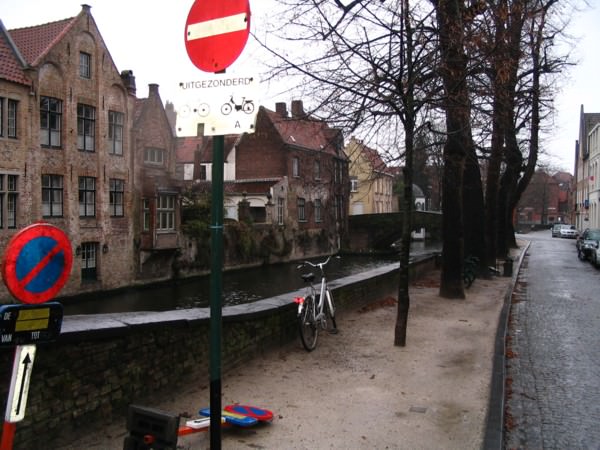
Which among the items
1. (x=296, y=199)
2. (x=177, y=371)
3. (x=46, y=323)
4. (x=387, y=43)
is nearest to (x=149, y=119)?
(x=296, y=199)

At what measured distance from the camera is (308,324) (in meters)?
7.49

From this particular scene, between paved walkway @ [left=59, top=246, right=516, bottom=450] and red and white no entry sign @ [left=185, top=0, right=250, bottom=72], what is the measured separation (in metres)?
2.79

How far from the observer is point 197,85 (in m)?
3.16

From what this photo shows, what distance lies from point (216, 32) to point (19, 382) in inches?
83.0

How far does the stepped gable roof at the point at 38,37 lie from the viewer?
24297 mm

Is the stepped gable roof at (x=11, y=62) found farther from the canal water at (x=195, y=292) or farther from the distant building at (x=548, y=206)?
the distant building at (x=548, y=206)

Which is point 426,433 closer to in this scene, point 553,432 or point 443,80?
point 553,432

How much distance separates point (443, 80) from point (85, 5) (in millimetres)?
23081

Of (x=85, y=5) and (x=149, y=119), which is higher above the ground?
(x=85, y=5)

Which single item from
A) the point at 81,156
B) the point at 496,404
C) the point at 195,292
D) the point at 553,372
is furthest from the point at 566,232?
the point at 496,404

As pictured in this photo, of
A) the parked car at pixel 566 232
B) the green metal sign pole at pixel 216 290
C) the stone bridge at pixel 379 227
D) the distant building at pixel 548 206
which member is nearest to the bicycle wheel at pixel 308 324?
the green metal sign pole at pixel 216 290

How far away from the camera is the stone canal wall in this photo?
3.94 m

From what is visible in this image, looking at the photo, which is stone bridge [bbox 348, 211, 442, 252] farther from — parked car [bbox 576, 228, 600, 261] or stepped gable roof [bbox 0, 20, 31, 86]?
stepped gable roof [bbox 0, 20, 31, 86]

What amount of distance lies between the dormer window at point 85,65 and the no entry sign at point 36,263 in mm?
25943
